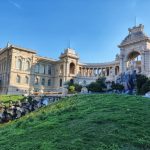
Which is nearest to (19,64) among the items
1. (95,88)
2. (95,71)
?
(95,71)

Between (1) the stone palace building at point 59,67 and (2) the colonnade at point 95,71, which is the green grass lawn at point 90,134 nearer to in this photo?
(1) the stone palace building at point 59,67

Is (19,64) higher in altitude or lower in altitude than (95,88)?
higher

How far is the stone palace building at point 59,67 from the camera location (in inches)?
2638

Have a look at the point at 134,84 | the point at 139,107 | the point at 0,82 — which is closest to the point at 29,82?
the point at 0,82

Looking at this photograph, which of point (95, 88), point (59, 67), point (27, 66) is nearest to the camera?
point (95, 88)

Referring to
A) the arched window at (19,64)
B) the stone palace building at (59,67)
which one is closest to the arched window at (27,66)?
the stone palace building at (59,67)

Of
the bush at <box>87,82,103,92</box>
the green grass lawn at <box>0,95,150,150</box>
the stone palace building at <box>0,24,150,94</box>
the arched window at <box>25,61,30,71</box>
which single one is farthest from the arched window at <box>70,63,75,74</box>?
the green grass lawn at <box>0,95,150,150</box>

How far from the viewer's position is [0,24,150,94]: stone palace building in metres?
67.0

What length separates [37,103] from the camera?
4559 cm

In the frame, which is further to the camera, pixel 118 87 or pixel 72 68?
pixel 72 68

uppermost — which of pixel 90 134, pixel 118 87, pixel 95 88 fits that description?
pixel 118 87

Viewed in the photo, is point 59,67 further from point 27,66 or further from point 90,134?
point 90,134

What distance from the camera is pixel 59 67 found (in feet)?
271

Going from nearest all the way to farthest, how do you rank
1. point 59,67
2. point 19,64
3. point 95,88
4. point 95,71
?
point 95,88 < point 19,64 < point 59,67 < point 95,71
